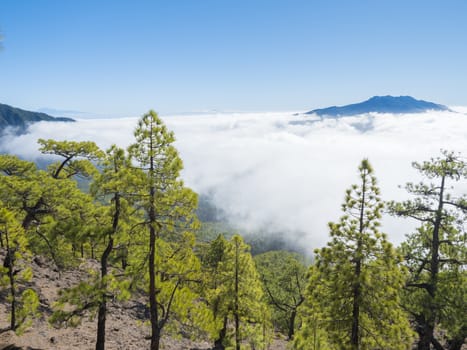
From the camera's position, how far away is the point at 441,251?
1883 cm

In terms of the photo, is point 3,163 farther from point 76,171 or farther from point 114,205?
point 114,205

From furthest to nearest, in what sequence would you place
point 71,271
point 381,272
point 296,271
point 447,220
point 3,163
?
point 296,271 → point 71,271 → point 3,163 → point 447,220 → point 381,272

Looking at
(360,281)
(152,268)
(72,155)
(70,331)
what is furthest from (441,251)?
(72,155)

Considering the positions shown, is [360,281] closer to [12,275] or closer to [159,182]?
[159,182]

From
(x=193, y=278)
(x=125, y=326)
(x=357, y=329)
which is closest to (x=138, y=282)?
(x=193, y=278)

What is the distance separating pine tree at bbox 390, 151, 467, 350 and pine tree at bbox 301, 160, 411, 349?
574cm

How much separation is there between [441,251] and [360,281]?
10.3 meters

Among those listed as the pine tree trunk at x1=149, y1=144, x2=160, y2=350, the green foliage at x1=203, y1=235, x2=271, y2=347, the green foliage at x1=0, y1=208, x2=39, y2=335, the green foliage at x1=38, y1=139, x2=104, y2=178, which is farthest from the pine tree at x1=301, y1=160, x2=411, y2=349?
the green foliage at x1=38, y1=139, x2=104, y2=178

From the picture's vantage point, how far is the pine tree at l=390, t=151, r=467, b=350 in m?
16.6

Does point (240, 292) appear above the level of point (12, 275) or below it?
below

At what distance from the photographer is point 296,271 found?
46500 mm

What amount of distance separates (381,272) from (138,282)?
9531mm

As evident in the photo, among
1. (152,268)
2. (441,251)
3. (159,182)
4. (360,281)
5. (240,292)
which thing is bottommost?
(240,292)

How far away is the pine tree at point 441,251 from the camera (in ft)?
54.5
